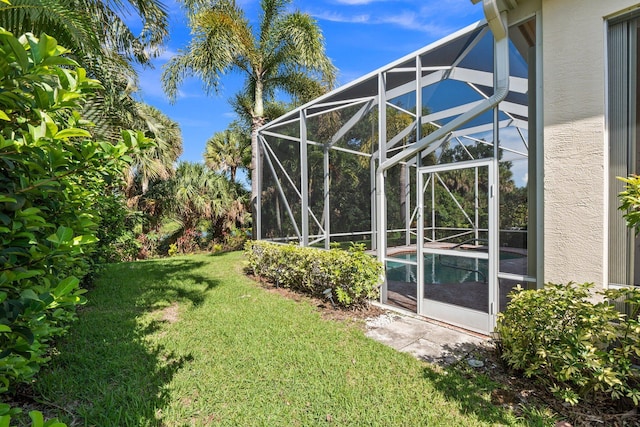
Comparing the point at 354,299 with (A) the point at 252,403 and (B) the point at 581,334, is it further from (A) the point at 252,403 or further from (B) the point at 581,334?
(B) the point at 581,334

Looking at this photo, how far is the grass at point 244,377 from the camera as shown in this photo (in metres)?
2.61

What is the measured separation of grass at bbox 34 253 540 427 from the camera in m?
2.61

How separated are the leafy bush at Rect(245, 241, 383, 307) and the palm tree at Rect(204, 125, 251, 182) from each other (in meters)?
9.46

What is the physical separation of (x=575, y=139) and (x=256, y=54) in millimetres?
9684

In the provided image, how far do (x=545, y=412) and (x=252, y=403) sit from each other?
104 inches

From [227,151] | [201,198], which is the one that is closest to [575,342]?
[201,198]

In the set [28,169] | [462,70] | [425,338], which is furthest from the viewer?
[462,70]

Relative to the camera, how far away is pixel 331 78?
10.8 meters

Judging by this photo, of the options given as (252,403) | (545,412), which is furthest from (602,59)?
(252,403)

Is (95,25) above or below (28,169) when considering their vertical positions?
above

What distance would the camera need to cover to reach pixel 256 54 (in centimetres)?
1012

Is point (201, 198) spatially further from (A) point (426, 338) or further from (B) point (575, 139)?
(B) point (575, 139)

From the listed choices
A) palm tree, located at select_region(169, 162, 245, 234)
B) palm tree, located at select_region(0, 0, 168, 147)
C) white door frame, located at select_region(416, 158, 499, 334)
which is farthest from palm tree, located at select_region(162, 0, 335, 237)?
white door frame, located at select_region(416, 158, 499, 334)

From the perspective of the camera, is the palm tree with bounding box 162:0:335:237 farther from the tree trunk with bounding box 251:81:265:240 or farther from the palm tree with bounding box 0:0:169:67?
the palm tree with bounding box 0:0:169:67
